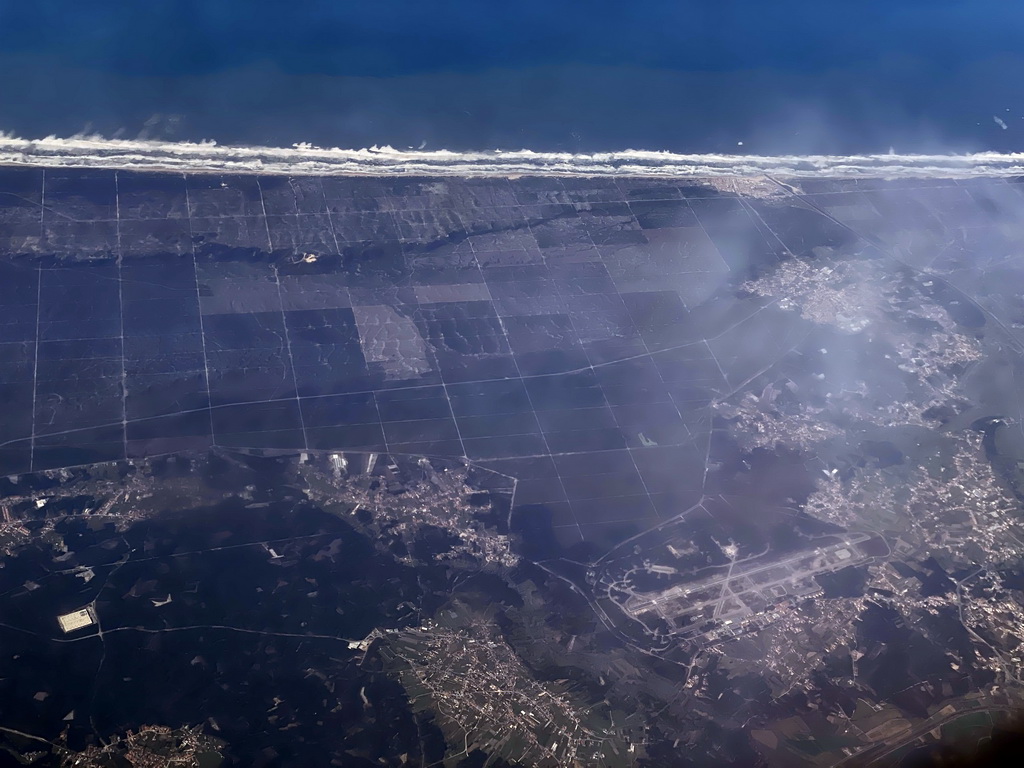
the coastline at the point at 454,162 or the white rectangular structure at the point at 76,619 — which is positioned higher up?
the coastline at the point at 454,162

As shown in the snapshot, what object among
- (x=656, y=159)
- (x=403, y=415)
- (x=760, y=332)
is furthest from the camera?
(x=656, y=159)

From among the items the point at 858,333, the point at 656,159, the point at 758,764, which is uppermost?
the point at 656,159

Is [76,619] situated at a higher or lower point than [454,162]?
lower

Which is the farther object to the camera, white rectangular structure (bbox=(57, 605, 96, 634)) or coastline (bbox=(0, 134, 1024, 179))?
coastline (bbox=(0, 134, 1024, 179))

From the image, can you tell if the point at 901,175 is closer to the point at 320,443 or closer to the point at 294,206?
the point at 294,206

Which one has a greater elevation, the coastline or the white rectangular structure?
the coastline

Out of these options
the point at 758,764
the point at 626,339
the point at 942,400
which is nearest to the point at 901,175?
the point at 942,400

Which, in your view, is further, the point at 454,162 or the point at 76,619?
the point at 454,162

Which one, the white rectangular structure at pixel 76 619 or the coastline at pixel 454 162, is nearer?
the white rectangular structure at pixel 76 619
